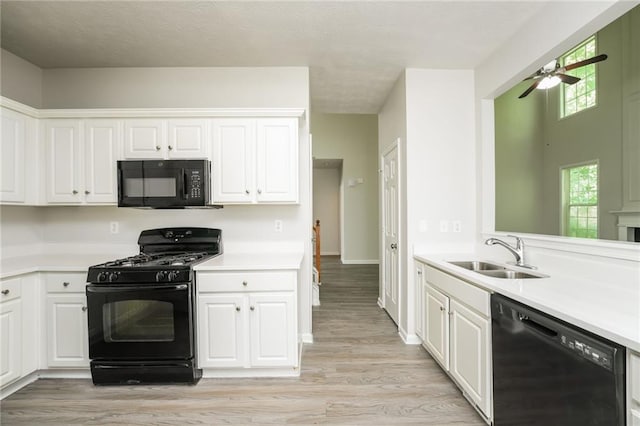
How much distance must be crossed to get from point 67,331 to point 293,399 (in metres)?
1.87

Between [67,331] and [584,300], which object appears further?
[67,331]

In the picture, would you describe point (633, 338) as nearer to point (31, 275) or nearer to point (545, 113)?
point (31, 275)

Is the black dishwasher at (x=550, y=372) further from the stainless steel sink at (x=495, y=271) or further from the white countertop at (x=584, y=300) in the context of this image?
the stainless steel sink at (x=495, y=271)

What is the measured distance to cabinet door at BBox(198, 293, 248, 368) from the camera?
87.0 inches

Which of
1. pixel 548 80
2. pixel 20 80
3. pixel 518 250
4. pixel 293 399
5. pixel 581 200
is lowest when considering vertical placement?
pixel 293 399

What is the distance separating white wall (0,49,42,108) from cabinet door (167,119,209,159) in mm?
1522

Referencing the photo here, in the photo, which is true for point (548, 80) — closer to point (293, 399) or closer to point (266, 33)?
point (266, 33)

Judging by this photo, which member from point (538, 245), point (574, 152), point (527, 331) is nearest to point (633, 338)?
point (527, 331)

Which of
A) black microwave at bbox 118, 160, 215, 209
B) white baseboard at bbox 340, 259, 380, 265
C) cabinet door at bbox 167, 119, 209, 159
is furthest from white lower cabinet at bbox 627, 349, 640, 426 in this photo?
white baseboard at bbox 340, 259, 380, 265

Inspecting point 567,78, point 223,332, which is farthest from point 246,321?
point 567,78

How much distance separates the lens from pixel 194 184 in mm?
2459

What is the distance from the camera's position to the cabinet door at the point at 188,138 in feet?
8.40

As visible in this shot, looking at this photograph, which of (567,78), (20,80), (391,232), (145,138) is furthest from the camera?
(391,232)

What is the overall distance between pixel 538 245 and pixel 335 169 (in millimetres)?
6795
